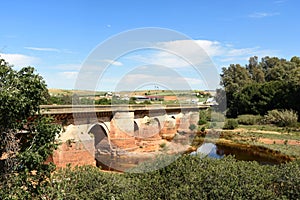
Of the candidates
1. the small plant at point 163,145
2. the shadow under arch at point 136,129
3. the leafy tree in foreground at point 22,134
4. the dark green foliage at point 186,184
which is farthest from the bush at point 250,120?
the leafy tree in foreground at point 22,134

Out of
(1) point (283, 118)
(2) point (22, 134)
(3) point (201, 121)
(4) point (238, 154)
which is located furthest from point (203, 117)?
(2) point (22, 134)

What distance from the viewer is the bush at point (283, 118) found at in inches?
1432

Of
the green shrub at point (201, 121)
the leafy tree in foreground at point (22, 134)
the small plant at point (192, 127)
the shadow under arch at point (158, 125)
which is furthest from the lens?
the green shrub at point (201, 121)

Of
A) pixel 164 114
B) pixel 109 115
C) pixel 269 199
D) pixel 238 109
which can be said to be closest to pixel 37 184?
pixel 269 199

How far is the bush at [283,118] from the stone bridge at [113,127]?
908 cm

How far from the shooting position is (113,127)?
2564 centimetres

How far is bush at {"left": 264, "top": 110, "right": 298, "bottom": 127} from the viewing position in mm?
36375

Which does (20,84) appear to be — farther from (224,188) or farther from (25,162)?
(224,188)

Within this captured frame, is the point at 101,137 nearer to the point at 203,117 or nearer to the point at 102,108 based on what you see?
the point at 102,108

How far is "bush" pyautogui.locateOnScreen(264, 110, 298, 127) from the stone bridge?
9082 millimetres

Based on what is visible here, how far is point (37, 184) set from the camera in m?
6.57

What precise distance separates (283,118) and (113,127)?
76.7 feet

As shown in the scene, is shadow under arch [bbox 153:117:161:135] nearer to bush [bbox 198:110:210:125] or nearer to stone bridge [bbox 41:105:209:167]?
stone bridge [bbox 41:105:209:167]

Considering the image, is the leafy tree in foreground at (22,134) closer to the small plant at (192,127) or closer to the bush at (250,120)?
the small plant at (192,127)
